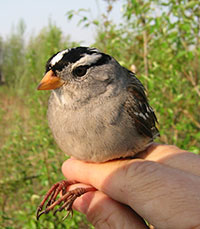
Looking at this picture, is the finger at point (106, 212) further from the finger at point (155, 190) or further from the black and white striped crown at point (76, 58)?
the black and white striped crown at point (76, 58)

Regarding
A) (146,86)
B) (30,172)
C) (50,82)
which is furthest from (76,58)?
(30,172)

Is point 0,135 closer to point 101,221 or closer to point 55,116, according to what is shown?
point 55,116

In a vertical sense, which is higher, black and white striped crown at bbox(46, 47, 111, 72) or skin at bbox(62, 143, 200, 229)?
black and white striped crown at bbox(46, 47, 111, 72)

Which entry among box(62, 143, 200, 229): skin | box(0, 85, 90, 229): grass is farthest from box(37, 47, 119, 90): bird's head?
box(0, 85, 90, 229): grass

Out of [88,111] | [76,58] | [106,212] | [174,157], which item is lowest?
[106,212]

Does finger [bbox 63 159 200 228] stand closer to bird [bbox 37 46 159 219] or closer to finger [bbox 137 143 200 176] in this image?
bird [bbox 37 46 159 219]

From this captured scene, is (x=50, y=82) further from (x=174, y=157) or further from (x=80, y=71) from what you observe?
(x=174, y=157)

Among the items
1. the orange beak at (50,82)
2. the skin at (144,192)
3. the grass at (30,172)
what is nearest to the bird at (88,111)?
the orange beak at (50,82)

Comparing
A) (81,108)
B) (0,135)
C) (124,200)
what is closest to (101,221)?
(124,200)
